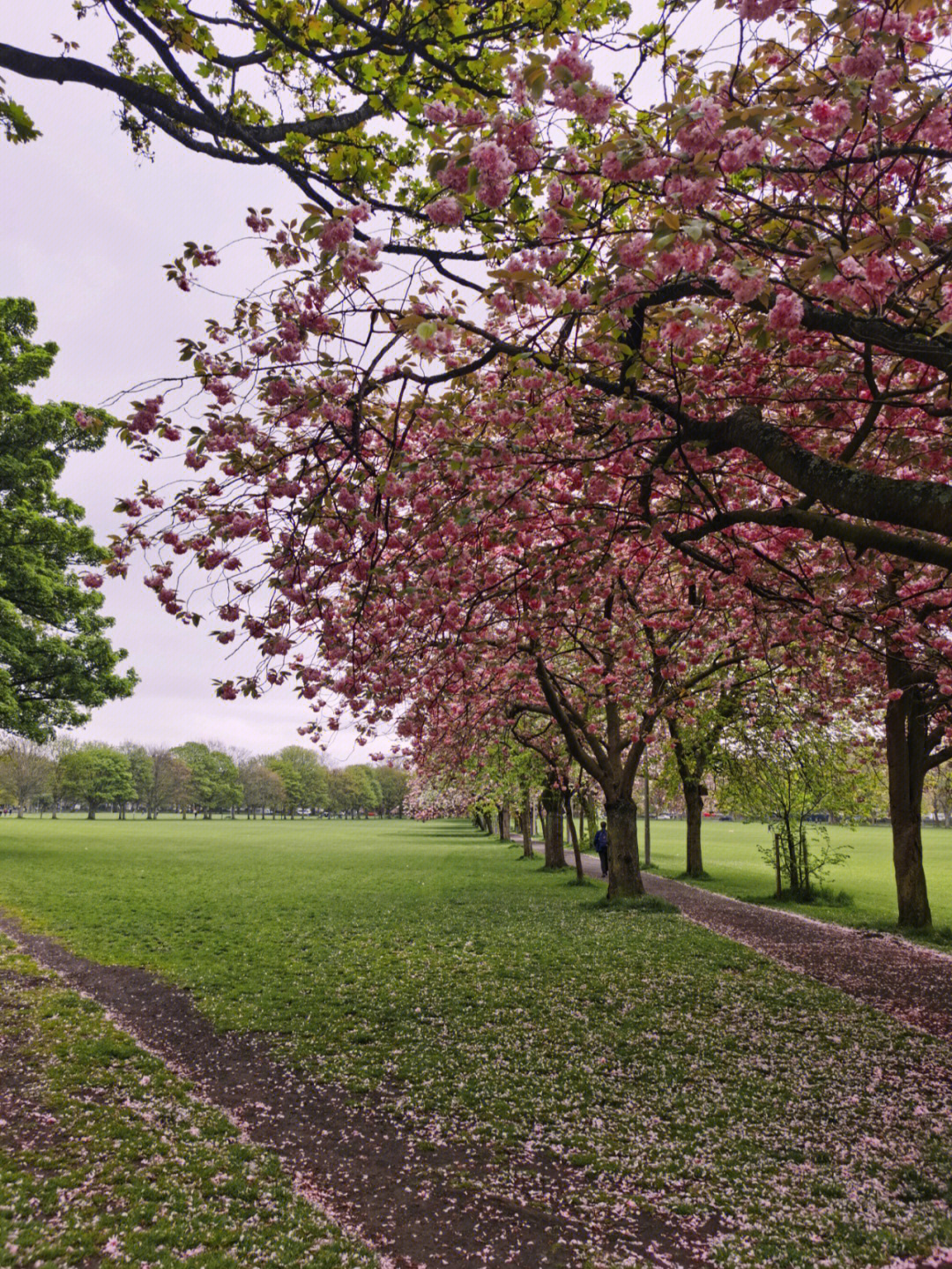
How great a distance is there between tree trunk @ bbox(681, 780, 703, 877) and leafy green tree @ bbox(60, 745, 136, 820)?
2899 inches

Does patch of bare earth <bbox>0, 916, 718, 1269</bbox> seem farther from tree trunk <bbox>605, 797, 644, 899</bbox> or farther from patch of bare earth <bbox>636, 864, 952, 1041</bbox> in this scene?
tree trunk <bbox>605, 797, 644, 899</bbox>

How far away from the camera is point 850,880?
29406mm

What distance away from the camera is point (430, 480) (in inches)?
276

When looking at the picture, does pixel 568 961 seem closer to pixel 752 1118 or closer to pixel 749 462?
pixel 752 1118

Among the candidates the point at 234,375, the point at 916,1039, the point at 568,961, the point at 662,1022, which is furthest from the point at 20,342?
the point at 916,1039

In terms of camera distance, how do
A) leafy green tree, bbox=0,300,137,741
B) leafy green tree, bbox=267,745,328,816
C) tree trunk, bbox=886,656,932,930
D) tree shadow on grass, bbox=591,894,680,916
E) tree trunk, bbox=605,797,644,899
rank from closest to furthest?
tree trunk, bbox=886,656,932,930, tree shadow on grass, bbox=591,894,680,916, tree trunk, bbox=605,797,644,899, leafy green tree, bbox=0,300,137,741, leafy green tree, bbox=267,745,328,816

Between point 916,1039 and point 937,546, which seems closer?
point 937,546

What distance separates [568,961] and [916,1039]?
5.33m

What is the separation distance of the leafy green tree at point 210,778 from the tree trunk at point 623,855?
98.4 metres

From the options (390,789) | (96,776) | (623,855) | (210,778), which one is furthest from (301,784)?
(623,855)

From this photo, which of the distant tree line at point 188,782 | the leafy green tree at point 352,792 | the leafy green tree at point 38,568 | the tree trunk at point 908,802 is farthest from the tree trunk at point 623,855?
the leafy green tree at point 352,792

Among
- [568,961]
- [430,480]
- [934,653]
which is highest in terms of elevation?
[430,480]

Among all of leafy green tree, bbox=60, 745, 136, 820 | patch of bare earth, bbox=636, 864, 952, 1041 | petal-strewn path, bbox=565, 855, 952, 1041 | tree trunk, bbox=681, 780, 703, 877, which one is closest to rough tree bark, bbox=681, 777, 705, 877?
tree trunk, bbox=681, 780, 703, 877

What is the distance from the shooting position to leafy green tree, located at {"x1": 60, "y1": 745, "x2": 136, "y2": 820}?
3169 inches
